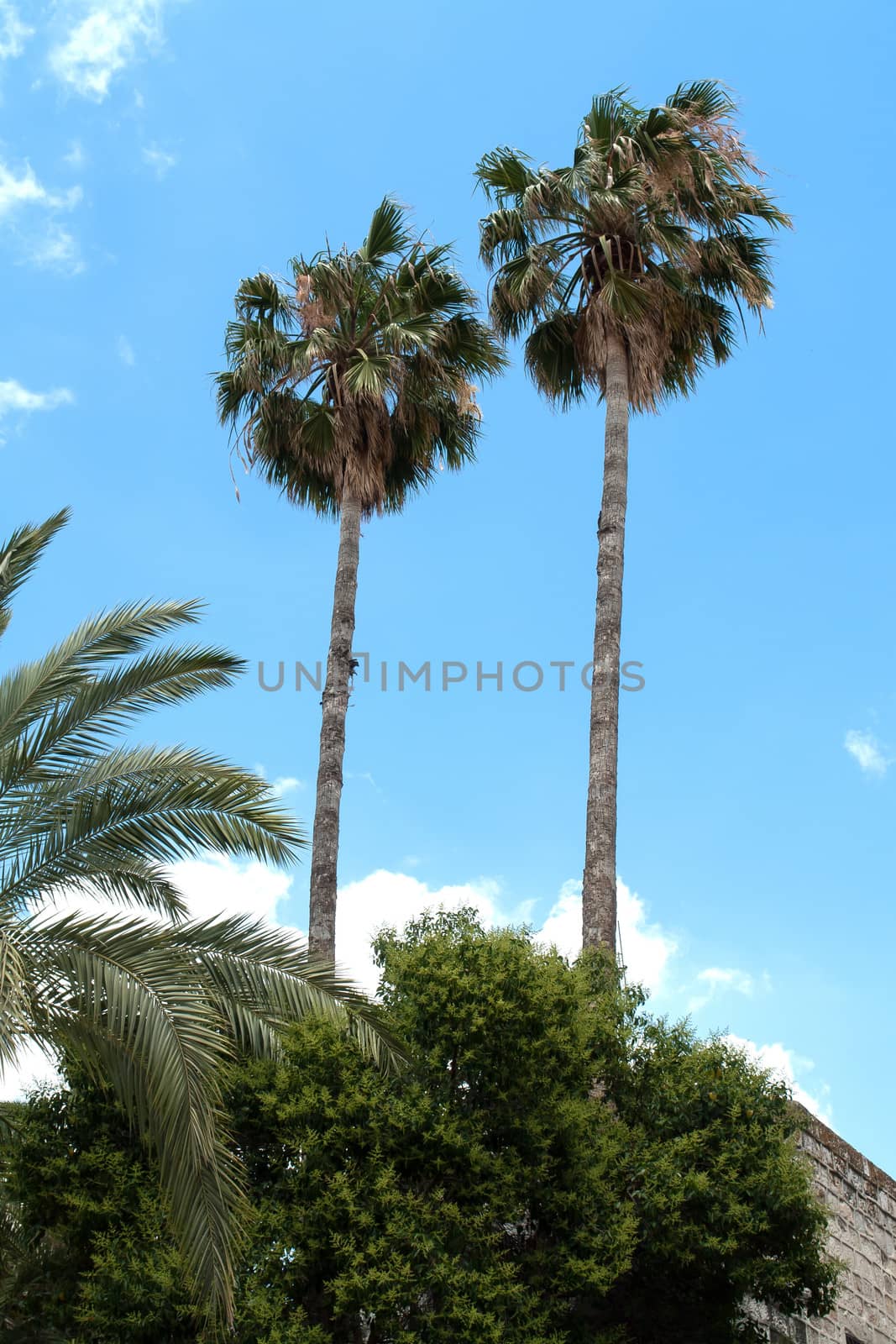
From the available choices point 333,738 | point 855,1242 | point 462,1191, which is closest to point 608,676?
point 333,738

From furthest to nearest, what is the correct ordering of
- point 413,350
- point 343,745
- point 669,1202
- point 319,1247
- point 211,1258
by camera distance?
point 413,350, point 343,745, point 669,1202, point 319,1247, point 211,1258

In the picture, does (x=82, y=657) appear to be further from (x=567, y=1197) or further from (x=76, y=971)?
(x=567, y=1197)

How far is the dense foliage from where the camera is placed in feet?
35.2

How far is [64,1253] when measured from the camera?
38.7 ft

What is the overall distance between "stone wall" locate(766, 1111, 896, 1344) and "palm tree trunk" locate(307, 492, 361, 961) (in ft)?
19.6

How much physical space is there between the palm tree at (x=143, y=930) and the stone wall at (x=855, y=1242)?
5.99 m

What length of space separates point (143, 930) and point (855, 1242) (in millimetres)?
9401

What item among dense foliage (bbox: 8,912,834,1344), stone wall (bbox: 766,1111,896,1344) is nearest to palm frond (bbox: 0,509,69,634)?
dense foliage (bbox: 8,912,834,1344)

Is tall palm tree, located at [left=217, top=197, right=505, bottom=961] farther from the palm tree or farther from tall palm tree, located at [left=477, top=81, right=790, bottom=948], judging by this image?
the palm tree

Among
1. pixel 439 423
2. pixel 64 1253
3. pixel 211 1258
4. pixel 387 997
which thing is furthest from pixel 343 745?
pixel 211 1258

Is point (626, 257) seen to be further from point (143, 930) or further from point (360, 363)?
point (143, 930)

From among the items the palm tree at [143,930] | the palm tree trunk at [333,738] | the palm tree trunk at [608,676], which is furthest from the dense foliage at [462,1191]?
the palm tree trunk at [333,738]

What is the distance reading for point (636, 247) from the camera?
19672 mm

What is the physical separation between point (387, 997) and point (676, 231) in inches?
470
